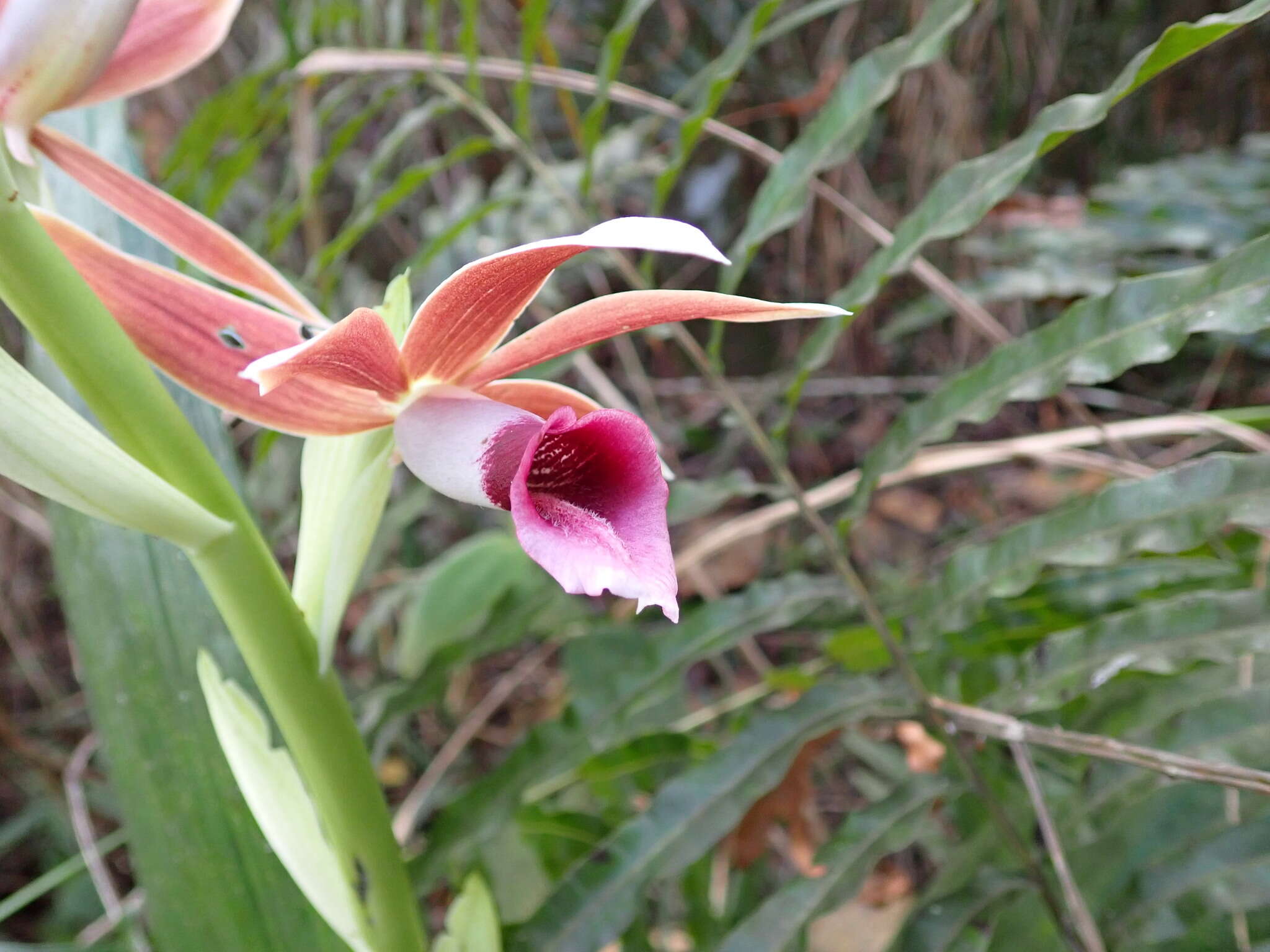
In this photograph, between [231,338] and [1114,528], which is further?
[1114,528]

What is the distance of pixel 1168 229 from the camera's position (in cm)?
121

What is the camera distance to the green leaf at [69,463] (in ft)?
1.32

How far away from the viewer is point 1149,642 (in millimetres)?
599

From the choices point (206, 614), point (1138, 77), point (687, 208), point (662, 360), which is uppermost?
point (1138, 77)

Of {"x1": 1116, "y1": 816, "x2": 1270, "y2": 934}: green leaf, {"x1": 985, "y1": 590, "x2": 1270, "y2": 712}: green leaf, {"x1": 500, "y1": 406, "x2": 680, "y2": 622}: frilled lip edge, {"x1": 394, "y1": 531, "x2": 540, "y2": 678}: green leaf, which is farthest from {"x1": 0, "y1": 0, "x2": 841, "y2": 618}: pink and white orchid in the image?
{"x1": 394, "y1": 531, "x2": 540, "y2": 678}: green leaf

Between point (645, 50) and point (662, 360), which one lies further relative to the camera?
point (662, 360)

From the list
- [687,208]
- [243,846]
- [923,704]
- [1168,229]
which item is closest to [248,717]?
[243,846]

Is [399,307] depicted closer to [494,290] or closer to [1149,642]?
[494,290]

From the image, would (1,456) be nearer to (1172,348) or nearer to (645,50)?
(1172,348)

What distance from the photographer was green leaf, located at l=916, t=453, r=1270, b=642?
0.53 m

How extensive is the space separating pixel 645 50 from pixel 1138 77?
1.80 meters

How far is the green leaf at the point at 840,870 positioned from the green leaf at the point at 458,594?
552mm

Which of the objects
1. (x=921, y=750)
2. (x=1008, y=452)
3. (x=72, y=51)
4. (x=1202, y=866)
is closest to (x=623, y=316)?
(x=72, y=51)

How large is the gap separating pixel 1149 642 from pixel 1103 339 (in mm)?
207
